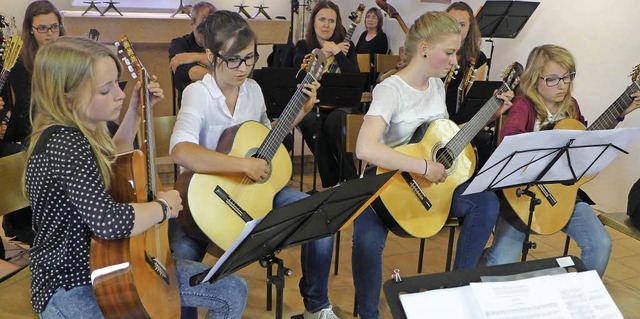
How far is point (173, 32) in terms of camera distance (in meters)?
5.37

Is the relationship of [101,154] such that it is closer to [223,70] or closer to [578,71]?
[223,70]

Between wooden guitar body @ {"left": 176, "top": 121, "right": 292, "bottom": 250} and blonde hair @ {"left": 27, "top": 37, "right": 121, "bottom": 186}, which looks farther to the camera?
wooden guitar body @ {"left": 176, "top": 121, "right": 292, "bottom": 250}

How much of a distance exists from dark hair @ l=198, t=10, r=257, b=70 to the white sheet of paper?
4.56 feet

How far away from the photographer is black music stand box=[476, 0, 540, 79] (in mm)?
4590

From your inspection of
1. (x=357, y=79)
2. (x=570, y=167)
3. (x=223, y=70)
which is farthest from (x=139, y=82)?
(x=357, y=79)

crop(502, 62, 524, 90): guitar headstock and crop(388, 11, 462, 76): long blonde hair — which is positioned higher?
crop(388, 11, 462, 76): long blonde hair

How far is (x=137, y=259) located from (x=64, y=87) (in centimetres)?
52

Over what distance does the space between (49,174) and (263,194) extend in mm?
887

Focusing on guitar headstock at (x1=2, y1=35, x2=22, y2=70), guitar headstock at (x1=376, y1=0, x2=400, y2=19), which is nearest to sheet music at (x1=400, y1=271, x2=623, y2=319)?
guitar headstock at (x1=2, y1=35, x2=22, y2=70)

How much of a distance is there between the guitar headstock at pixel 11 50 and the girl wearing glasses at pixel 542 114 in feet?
7.81

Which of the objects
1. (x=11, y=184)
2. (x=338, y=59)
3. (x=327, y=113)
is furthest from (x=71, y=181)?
(x=338, y=59)

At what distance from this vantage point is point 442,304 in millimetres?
1143

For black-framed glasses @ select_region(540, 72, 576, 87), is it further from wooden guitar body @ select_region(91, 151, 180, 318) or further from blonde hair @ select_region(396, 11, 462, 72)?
wooden guitar body @ select_region(91, 151, 180, 318)

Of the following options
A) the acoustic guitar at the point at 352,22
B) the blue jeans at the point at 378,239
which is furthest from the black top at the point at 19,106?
the acoustic guitar at the point at 352,22
